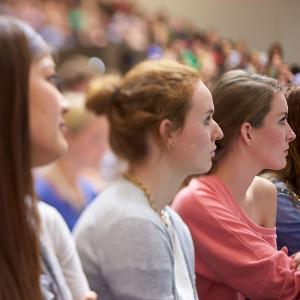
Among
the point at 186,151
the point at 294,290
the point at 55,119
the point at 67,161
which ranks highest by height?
the point at 55,119

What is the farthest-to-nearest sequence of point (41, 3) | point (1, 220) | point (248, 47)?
point (41, 3)
point (248, 47)
point (1, 220)

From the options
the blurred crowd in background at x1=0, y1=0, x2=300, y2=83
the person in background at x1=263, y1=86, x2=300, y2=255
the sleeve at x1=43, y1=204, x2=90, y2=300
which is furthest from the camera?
the blurred crowd in background at x1=0, y1=0, x2=300, y2=83

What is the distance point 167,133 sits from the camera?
2.60ft

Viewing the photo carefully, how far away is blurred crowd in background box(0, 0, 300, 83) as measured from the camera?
948mm

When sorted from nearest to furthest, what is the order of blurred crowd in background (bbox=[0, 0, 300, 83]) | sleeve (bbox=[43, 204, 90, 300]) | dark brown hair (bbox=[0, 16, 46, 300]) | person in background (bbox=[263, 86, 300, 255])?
dark brown hair (bbox=[0, 16, 46, 300]), sleeve (bbox=[43, 204, 90, 300]), person in background (bbox=[263, 86, 300, 255]), blurred crowd in background (bbox=[0, 0, 300, 83])

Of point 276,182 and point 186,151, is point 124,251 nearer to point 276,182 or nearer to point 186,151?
point 186,151

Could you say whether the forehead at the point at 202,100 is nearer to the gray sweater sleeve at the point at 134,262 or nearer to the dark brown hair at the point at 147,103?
the dark brown hair at the point at 147,103

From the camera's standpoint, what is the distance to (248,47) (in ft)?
3.22

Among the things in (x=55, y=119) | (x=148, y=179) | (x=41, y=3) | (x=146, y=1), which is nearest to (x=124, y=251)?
(x=148, y=179)

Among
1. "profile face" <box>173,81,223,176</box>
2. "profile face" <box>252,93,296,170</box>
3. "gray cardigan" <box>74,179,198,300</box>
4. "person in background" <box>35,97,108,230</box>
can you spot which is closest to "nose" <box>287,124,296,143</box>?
"profile face" <box>252,93,296,170</box>

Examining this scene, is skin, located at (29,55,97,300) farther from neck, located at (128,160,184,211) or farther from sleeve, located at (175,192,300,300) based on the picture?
sleeve, located at (175,192,300,300)

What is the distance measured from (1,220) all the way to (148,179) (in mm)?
335

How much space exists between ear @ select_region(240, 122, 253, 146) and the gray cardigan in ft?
0.56

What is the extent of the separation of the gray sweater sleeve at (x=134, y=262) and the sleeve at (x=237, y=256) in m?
0.12
